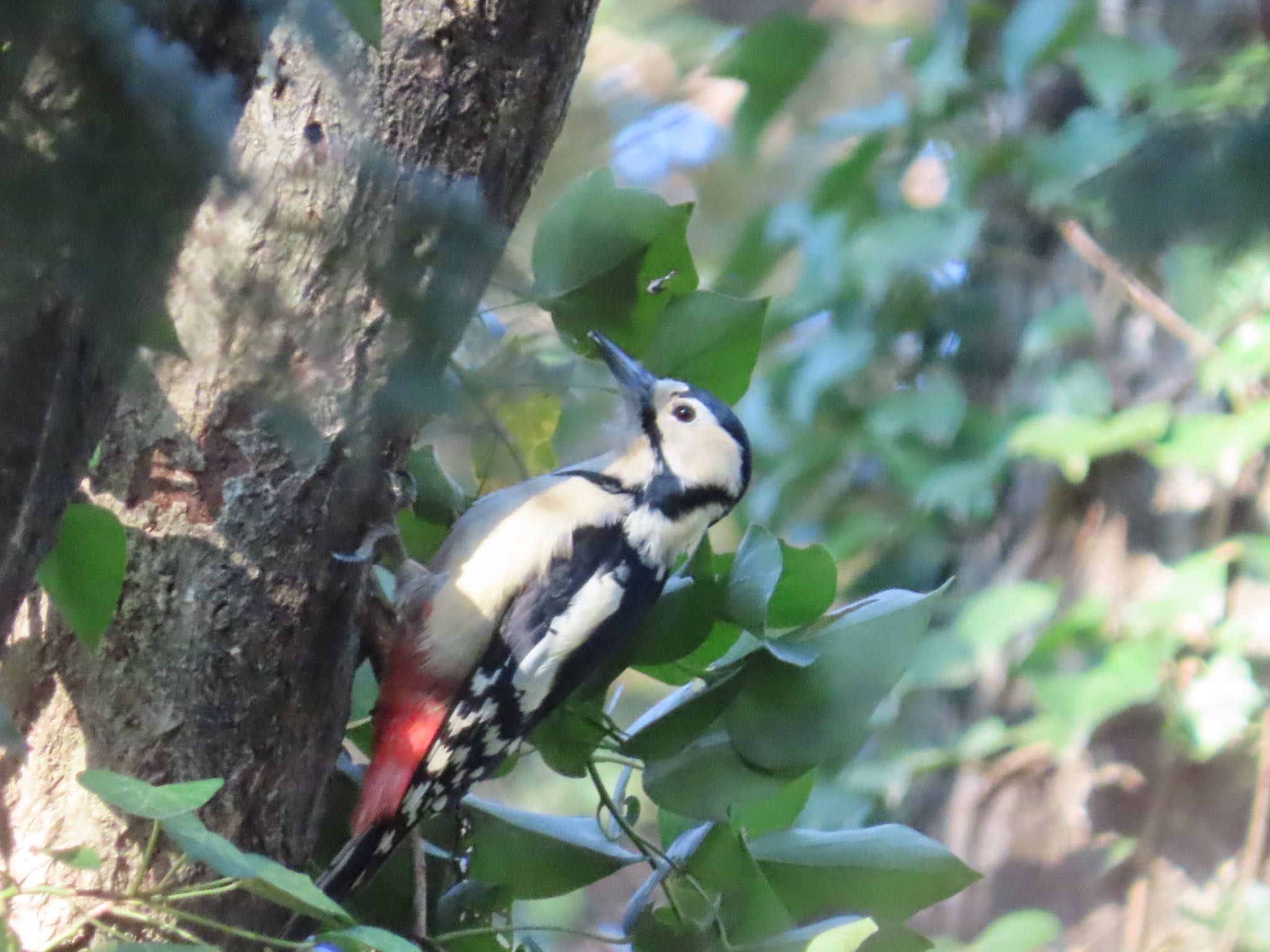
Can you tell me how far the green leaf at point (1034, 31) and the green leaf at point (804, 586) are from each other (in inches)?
17.6

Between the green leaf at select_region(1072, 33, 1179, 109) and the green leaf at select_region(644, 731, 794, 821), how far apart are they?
709mm

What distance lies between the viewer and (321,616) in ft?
3.06

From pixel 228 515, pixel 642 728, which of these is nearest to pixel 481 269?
pixel 228 515

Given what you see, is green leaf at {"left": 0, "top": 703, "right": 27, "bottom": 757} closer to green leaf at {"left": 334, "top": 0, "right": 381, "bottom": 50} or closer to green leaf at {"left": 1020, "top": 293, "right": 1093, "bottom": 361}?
green leaf at {"left": 334, "top": 0, "right": 381, "bottom": 50}

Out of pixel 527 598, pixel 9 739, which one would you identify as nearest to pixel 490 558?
pixel 527 598

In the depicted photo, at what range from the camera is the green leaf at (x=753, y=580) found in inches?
39.1

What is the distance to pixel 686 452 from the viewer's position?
1654 millimetres

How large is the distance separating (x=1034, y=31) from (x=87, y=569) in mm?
864

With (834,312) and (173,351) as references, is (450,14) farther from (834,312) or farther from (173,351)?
(834,312)

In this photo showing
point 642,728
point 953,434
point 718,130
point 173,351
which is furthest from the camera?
point 953,434

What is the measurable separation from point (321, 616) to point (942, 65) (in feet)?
4.33

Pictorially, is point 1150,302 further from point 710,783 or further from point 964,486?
point 710,783

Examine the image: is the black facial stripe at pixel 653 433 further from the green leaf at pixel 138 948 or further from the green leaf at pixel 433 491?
the green leaf at pixel 138 948

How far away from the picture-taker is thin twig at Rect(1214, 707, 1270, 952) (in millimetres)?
2156
